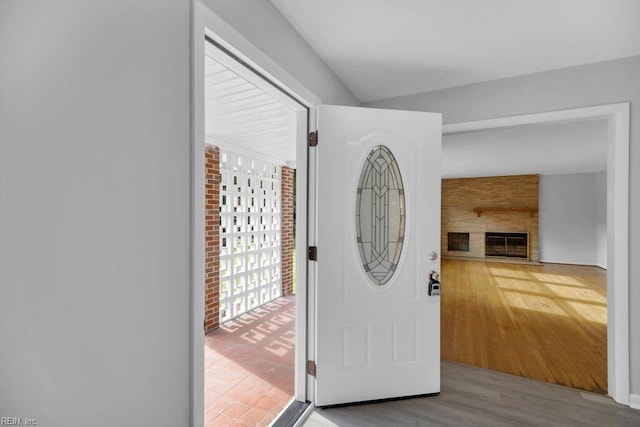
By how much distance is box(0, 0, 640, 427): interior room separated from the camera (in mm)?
765

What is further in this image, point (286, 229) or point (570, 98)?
point (286, 229)

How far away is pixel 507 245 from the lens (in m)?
8.98

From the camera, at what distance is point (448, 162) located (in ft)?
21.5

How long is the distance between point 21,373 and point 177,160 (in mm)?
721

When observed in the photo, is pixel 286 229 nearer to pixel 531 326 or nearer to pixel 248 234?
pixel 248 234

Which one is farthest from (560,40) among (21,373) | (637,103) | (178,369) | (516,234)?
(516,234)

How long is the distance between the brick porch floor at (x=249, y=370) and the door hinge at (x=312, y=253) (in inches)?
43.1

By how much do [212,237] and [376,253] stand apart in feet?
7.41

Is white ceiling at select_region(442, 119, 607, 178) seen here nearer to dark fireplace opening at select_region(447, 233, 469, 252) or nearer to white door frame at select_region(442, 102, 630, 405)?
white door frame at select_region(442, 102, 630, 405)

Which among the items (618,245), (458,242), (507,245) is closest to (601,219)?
(507,245)

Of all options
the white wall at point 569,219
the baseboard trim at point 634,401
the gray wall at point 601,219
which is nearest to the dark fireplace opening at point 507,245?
the white wall at point 569,219

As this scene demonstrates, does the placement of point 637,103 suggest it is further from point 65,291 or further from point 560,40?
point 65,291

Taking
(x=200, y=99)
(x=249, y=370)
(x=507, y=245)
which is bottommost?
(x=249, y=370)

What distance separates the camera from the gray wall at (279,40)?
1.39 meters
